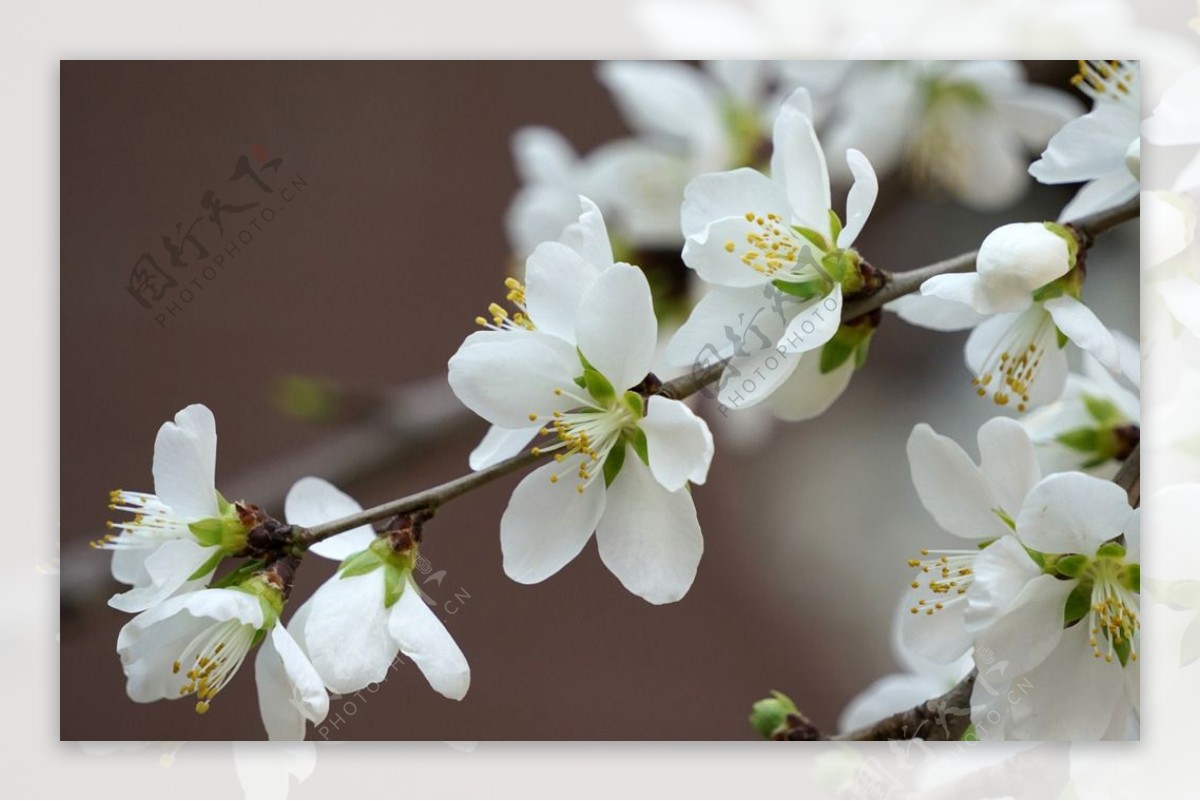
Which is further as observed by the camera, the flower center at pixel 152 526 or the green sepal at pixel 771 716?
the green sepal at pixel 771 716

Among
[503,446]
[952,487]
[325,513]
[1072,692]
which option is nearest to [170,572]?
[325,513]

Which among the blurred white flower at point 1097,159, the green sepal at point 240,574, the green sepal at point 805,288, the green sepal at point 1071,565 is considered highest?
the blurred white flower at point 1097,159

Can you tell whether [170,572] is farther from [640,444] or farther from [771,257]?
[771,257]

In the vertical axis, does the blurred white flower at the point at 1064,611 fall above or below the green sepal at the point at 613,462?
below

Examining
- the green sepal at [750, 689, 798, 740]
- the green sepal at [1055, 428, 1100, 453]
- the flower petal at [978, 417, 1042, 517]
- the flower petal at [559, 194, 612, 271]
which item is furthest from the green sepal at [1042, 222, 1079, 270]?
the green sepal at [750, 689, 798, 740]

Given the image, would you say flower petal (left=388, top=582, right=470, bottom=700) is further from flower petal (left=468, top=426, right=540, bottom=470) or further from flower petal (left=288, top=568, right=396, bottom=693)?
flower petal (left=468, top=426, right=540, bottom=470)

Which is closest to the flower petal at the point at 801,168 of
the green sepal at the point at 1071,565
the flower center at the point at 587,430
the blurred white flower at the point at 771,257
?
the blurred white flower at the point at 771,257

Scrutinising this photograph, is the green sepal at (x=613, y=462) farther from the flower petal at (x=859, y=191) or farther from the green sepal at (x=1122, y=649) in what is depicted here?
the green sepal at (x=1122, y=649)
